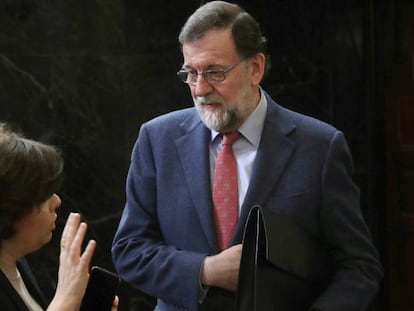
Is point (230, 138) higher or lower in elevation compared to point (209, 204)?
higher

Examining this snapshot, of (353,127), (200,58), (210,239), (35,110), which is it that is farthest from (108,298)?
(353,127)

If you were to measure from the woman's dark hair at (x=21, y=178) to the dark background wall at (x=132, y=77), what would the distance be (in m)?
2.38

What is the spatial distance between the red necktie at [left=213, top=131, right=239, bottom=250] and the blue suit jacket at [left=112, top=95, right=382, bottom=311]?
3 centimetres

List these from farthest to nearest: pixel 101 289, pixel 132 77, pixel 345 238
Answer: pixel 132 77 < pixel 345 238 < pixel 101 289

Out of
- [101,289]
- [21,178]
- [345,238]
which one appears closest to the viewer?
[21,178]

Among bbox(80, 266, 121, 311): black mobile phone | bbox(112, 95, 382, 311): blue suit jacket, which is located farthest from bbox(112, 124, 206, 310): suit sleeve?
bbox(80, 266, 121, 311): black mobile phone

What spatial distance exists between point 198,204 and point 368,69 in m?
2.64

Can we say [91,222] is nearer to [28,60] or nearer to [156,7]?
[28,60]

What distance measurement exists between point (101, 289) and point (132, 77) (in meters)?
2.55

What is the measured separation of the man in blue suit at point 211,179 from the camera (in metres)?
2.13

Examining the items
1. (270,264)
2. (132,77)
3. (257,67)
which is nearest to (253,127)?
(257,67)

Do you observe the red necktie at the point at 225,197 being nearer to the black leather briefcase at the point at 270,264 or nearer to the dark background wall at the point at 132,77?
the black leather briefcase at the point at 270,264

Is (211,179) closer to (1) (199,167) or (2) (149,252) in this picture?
(1) (199,167)

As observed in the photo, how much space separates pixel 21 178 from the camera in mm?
1705
